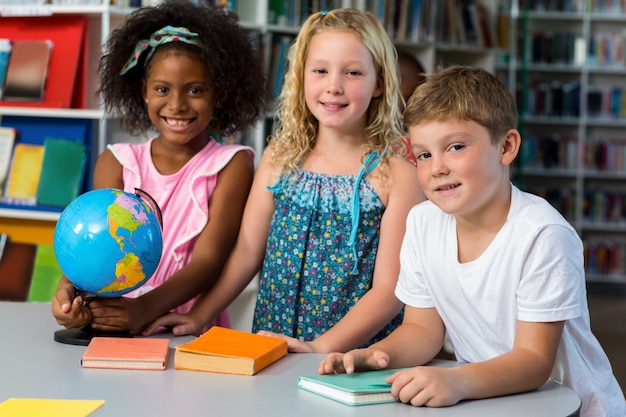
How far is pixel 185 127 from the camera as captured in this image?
2406 mm

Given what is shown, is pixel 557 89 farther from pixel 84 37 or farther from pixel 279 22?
pixel 84 37

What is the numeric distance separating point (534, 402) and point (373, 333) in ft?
2.09

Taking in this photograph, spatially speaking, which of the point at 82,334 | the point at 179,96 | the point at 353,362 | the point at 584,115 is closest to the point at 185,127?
the point at 179,96

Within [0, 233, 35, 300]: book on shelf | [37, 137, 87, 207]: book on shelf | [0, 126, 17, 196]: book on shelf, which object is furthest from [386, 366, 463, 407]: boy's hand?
[0, 126, 17, 196]: book on shelf

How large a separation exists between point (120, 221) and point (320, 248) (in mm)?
697

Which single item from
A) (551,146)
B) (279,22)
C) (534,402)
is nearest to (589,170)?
(551,146)

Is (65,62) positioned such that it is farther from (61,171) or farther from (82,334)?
(82,334)

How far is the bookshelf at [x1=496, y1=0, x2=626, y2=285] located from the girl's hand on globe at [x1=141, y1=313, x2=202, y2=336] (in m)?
7.08

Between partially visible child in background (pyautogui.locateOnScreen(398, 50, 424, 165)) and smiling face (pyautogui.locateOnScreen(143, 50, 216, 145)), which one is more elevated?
partially visible child in background (pyautogui.locateOnScreen(398, 50, 424, 165))

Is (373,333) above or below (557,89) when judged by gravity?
below

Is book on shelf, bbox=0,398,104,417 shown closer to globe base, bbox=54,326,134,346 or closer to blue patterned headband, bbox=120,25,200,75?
globe base, bbox=54,326,134,346

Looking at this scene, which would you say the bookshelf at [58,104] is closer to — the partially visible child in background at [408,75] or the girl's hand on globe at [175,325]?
the partially visible child in background at [408,75]

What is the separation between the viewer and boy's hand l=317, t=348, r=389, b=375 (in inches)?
59.9

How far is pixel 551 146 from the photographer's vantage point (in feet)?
29.0
